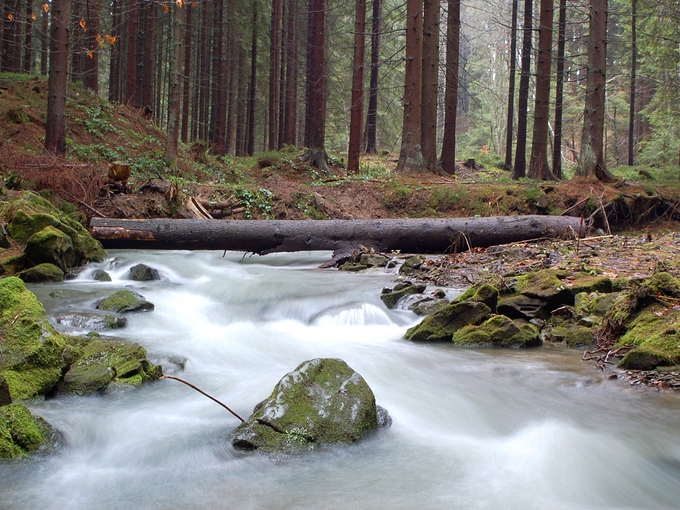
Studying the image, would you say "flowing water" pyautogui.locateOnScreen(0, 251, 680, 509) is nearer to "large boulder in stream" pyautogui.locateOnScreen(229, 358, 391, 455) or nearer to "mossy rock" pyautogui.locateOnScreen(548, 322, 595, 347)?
"large boulder in stream" pyautogui.locateOnScreen(229, 358, 391, 455)

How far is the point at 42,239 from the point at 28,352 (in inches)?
197

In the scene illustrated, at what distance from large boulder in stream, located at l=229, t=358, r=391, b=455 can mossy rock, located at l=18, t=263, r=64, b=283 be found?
614 centimetres

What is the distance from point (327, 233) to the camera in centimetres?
1184

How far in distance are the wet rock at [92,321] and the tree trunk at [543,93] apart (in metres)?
15.9

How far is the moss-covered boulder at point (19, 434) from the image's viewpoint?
370 cm

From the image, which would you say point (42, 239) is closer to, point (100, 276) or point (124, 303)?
point (100, 276)

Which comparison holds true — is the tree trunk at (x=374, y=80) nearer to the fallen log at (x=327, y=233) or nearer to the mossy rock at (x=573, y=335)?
the fallen log at (x=327, y=233)

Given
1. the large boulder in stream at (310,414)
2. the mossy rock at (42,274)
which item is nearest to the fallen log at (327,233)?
the mossy rock at (42,274)

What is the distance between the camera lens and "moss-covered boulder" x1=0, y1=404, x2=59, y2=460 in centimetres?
370

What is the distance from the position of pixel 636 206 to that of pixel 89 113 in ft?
57.4

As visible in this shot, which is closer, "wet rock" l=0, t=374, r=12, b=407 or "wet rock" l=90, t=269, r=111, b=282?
"wet rock" l=0, t=374, r=12, b=407

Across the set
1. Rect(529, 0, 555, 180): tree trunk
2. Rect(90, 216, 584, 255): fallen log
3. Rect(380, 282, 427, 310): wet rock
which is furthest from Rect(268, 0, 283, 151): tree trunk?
Rect(380, 282, 427, 310): wet rock

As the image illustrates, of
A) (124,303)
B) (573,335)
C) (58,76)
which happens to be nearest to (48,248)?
(124,303)

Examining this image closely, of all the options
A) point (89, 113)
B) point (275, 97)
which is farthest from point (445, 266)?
point (275, 97)
